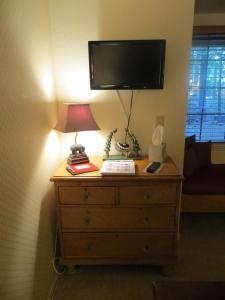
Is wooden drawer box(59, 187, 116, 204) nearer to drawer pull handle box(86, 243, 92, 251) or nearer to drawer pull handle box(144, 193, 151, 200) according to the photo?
drawer pull handle box(144, 193, 151, 200)

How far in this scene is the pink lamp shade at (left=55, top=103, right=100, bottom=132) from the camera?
1650 millimetres

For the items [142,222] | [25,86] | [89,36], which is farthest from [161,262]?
[89,36]

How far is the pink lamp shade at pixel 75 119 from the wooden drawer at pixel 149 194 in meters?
0.54

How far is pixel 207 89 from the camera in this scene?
302 cm

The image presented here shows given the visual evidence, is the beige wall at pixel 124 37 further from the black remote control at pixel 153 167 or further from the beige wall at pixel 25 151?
the black remote control at pixel 153 167

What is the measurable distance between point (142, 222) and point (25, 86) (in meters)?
1.21

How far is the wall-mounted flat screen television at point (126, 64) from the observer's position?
5.60 feet

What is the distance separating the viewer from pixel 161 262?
1.73 metres

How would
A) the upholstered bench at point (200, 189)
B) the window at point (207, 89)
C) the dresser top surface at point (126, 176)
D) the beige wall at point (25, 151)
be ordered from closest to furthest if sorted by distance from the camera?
the beige wall at point (25, 151) < the dresser top surface at point (126, 176) < the upholstered bench at point (200, 189) < the window at point (207, 89)

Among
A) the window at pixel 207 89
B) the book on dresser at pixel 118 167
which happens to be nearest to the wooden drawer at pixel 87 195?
→ the book on dresser at pixel 118 167

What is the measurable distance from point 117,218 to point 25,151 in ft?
2.64

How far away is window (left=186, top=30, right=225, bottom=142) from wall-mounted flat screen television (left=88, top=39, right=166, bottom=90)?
55.7 inches

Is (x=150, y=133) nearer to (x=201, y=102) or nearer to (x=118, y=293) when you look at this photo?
(x=118, y=293)

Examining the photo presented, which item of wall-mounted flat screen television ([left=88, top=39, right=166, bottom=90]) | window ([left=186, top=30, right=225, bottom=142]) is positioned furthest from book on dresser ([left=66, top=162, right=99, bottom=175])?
window ([left=186, top=30, right=225, bottom=142])
